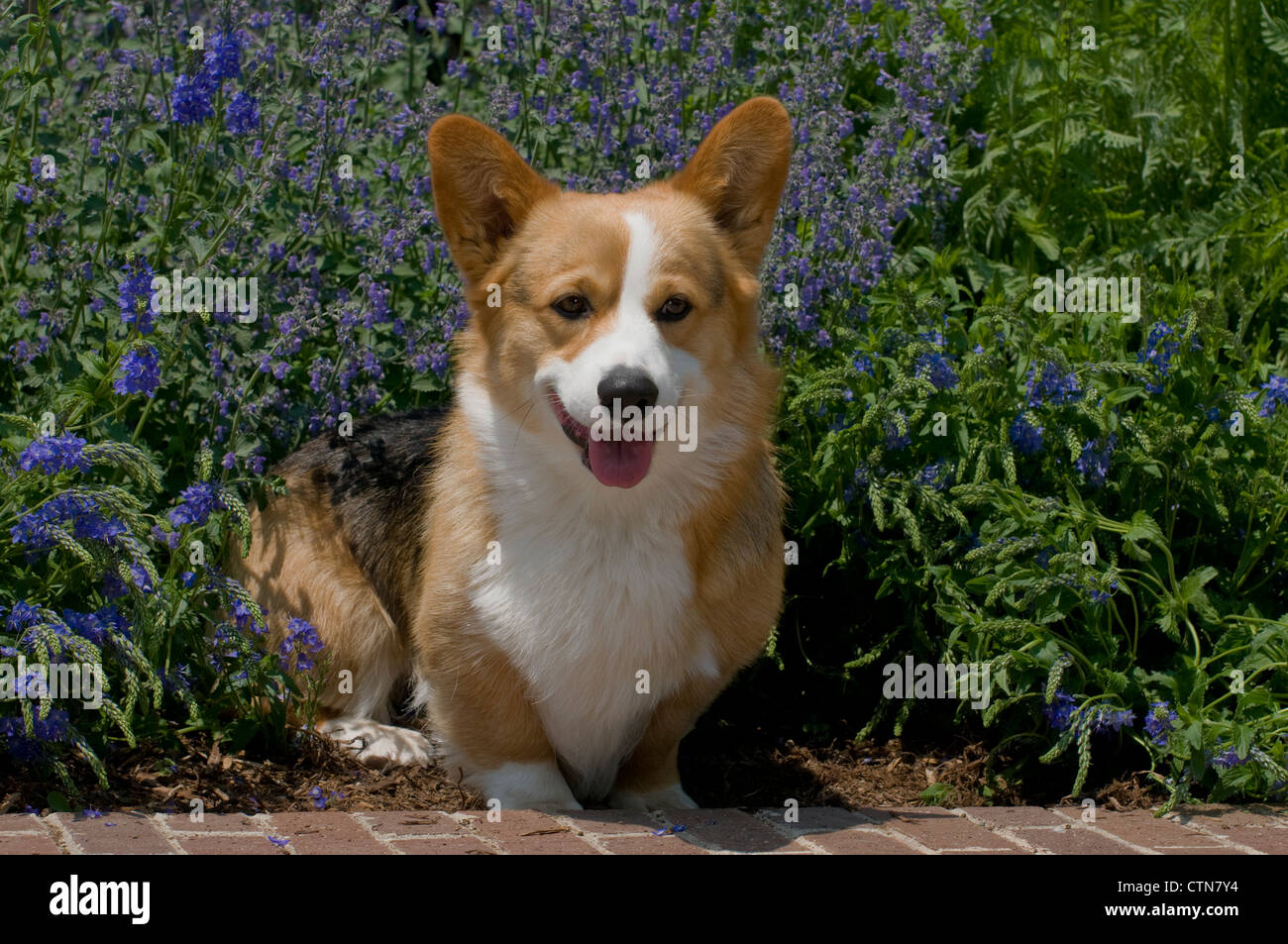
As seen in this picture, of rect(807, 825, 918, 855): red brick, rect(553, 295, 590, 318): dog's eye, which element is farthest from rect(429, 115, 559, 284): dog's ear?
rect(807, 825, 918, 855): red brick

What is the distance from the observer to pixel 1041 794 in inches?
154

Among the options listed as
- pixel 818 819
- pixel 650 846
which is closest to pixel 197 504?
pixel 650 846

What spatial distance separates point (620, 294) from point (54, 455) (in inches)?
52.0

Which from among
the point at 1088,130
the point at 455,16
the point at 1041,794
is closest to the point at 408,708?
the point at 1041,794

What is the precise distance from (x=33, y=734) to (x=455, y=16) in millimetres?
2948

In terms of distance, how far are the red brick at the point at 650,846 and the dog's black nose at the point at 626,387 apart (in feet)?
3.14

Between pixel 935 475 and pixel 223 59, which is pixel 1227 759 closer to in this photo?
pixel 935 475

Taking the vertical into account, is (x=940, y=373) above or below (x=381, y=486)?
above

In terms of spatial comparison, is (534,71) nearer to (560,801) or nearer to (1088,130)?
(1088,130)

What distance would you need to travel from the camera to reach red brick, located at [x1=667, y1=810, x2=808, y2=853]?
3.17 m

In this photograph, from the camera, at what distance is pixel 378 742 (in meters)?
3.96

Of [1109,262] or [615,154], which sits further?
[615,154]

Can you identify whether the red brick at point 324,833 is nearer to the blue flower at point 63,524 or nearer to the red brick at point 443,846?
the red brick at point 443,846

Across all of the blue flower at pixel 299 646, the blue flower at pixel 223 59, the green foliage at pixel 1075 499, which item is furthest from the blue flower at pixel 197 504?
the green foliage at pixel 1075 499
